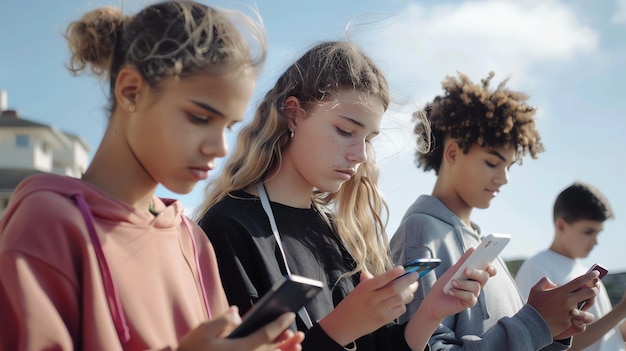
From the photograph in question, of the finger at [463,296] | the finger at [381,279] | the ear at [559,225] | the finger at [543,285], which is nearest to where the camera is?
the finger at [381,279]

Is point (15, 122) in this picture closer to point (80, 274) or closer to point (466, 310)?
point (466, 310)

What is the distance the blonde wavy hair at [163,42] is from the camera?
1.94 metres

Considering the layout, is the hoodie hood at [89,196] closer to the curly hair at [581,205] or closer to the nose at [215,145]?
the nose at [215,145]

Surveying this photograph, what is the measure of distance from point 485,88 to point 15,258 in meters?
3.42

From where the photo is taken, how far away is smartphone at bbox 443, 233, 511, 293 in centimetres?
295

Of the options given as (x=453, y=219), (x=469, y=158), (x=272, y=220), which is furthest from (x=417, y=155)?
(x=272, y=220)

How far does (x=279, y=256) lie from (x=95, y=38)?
1.13 meters

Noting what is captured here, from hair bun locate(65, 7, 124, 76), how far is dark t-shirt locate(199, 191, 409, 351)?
884 mm

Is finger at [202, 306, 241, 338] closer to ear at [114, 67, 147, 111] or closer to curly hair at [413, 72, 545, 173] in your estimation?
ear at [114, 67, 147, 111]

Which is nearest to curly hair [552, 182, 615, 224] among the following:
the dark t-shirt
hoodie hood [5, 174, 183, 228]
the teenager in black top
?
the teenager in black top

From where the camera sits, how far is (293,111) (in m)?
3.13

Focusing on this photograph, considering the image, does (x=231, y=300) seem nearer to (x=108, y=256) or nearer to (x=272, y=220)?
(x=272, y=220)

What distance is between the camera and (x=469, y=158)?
4.09 metres

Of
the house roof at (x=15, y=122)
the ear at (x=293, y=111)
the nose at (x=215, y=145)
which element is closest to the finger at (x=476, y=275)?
the ear at (x=293, y=111)
